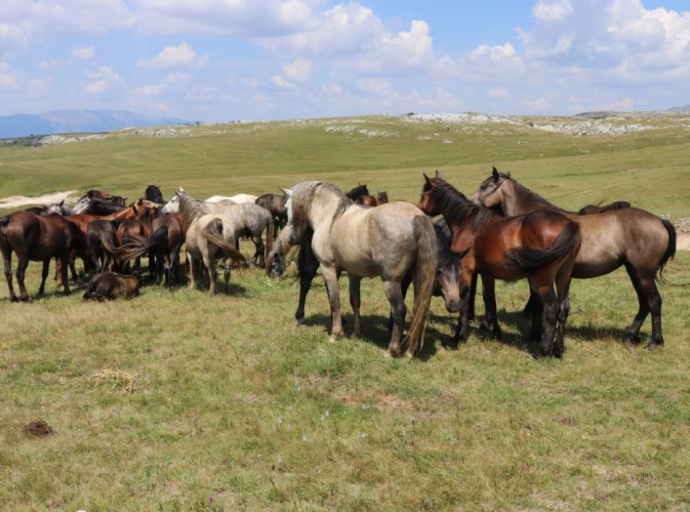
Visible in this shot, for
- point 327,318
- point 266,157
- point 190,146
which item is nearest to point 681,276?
point 327,318

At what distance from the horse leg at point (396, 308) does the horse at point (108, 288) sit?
7.79m

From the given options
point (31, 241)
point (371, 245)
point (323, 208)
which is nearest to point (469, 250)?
point (371, 245)

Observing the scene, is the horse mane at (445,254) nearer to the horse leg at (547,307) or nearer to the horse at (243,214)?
the horse leg at (547,307)

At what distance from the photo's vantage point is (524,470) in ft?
18.0

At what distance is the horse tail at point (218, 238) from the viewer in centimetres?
1288

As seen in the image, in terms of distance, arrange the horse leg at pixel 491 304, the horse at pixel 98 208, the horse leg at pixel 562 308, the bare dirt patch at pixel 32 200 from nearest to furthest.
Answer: the horse leg at pixel 562 308
the horse leg at pixel 491 304
the horse at pixel 98 208
the bare dirt patch at pixel 32 200

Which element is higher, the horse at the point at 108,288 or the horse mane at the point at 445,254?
the horse mane at the point at 445,254

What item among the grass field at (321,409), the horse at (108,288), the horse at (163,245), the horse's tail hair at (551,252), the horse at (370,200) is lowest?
the grass field at (321,409)

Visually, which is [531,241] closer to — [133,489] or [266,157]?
[133,489]

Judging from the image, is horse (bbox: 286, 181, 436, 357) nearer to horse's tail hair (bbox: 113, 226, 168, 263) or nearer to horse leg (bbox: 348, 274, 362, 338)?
horse leg (bbox: 348, 274, 362, 338)

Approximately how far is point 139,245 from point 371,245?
8.22 metres

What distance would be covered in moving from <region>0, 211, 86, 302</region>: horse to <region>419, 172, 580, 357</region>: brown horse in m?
10.3

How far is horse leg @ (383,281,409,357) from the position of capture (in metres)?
8.42

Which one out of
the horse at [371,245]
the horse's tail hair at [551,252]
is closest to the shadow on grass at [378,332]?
the horse at [371,245]
